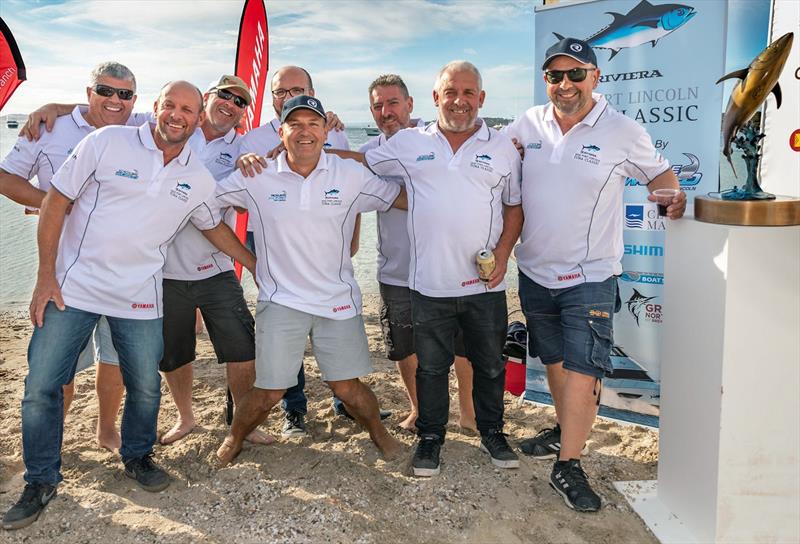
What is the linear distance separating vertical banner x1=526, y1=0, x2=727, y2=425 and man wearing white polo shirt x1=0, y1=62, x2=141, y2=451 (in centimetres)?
250

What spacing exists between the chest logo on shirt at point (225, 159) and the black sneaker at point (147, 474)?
165 cm

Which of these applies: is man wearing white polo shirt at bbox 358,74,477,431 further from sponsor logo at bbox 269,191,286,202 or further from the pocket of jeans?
the pocket of jeans

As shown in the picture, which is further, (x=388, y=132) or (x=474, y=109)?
(x=388, y=132)

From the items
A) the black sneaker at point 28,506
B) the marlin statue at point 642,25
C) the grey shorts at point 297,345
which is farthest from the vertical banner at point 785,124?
the black sneaker at point 28,506

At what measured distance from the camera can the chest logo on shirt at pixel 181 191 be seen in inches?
123

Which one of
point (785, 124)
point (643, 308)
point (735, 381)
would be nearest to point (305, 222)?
point (735, 381)

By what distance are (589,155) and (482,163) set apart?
515mm

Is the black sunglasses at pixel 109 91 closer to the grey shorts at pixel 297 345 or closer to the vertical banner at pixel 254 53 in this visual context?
the grey shorts at pixel 297 345

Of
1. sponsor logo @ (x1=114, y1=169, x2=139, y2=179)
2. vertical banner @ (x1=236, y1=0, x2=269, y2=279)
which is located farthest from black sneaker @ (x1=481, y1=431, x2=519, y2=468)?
vertical banner @ (x1=236, y1=0, x2=269, y2=279)

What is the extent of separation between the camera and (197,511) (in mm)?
3051

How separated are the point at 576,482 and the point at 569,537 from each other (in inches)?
12.5

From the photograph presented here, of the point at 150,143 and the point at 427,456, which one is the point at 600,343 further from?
the point at 150,143

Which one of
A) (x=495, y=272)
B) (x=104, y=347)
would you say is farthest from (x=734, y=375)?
(x=104, y=347)

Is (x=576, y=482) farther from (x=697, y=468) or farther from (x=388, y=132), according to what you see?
(x=388, y=132)
